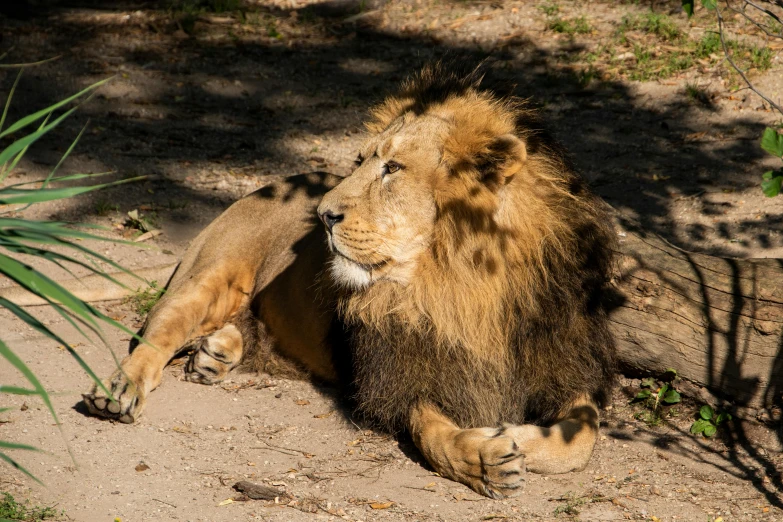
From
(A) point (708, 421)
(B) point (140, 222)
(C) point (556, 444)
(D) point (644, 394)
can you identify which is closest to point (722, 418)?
(A) point (708, 421)

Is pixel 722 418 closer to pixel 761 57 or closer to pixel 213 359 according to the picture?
pixel 213 359

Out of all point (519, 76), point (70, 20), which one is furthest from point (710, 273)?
point (70, 20)

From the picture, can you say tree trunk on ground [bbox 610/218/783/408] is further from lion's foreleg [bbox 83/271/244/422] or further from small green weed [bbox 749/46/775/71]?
small green weed [bbox 749/46/775/71]

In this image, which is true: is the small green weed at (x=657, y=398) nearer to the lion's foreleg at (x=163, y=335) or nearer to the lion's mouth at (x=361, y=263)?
the lion's mouth at (x=361, y=263)

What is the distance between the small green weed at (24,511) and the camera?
9.98 ft

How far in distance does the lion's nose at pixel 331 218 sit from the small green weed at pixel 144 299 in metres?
2.06

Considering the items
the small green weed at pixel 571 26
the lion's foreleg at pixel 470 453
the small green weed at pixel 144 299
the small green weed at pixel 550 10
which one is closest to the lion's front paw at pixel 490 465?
the lion's foreleg at pixel 470 453

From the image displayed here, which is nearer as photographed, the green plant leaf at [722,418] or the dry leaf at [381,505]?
the dry leaf at [381,505]

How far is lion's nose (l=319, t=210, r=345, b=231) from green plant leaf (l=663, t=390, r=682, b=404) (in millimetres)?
1793

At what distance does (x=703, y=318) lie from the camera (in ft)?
13.0

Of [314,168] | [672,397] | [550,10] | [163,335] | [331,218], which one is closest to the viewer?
[331,218]

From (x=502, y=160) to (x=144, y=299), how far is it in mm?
2833

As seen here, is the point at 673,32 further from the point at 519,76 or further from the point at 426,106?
the point at 426,106

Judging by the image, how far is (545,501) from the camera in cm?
343
